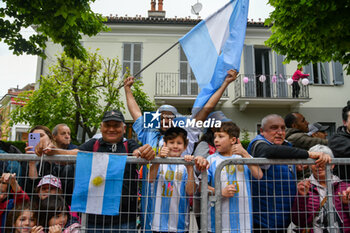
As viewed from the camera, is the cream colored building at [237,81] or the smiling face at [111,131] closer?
the smiling face at [111,131]

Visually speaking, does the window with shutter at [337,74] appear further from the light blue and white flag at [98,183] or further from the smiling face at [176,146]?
the light blue and white flag at [98,183]

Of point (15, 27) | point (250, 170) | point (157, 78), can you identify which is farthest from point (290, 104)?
point (250, 170)

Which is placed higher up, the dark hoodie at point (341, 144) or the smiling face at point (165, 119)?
the smiling face at point (165, 119)

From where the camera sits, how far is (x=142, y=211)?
2434 millimetres

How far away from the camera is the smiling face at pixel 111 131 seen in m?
2.77

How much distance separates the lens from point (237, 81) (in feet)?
51.9

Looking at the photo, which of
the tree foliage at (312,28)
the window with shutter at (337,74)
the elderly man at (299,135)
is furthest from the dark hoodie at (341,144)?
the window with shutter at (337,74)

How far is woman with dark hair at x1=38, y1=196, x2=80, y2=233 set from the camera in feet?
7.90

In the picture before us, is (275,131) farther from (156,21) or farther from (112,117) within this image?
(156,21)

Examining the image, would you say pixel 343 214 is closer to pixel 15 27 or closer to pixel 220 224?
pixel 220 224

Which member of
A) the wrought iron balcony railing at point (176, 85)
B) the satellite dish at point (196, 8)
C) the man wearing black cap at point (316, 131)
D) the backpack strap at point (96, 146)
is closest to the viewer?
the backpack strap at point (96, 146)

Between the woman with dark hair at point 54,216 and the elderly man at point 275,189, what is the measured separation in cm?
150

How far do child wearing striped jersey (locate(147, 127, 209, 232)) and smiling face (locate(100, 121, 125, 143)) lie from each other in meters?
0.53

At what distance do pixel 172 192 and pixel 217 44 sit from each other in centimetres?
233
